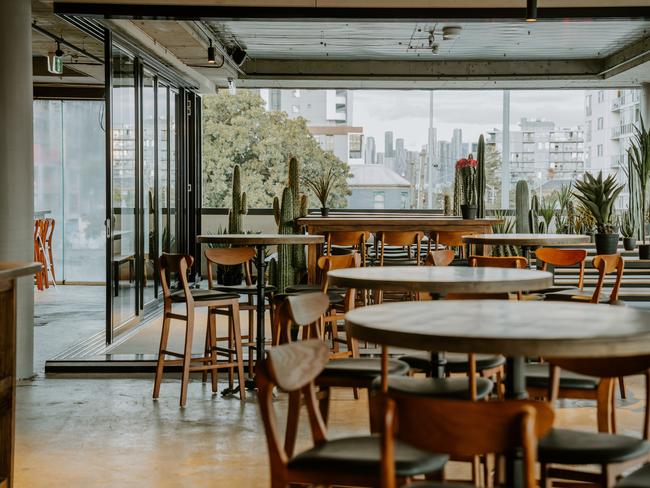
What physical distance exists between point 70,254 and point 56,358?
6.96 m

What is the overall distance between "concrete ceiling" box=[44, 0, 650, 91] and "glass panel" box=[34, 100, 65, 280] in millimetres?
2604

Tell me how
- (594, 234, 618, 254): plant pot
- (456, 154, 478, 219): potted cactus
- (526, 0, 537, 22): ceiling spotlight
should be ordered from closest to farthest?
(526, 0, 537, 22): ceiling spotlight, (594, 234, 618, 254): plant pot, (456, 154, 478, 219): potted cactus

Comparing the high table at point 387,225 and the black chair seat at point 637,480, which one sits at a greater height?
the high table at point 387,225

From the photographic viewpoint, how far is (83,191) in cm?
1342

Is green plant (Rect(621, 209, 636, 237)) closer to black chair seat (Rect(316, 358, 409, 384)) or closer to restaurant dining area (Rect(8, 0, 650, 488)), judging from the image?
restaurant dining area (Rect(8, 0, 650, 488))

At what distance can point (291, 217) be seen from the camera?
7.98 metres

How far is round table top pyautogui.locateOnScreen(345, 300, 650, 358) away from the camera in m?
2.20

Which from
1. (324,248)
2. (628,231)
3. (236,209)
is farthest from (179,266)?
(628,231)

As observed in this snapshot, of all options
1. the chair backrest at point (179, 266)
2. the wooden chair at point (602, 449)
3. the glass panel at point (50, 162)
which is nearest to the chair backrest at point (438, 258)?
the chair backrest at point (179, 266)

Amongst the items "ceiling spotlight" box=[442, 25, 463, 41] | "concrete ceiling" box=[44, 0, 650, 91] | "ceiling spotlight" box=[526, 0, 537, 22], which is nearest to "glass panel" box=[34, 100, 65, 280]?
"concrete ceiling" box=[44, 0, 650, 91]

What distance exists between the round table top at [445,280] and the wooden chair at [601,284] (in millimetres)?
1250

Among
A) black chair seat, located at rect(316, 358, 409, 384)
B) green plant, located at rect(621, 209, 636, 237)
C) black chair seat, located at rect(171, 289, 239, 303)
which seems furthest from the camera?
green plant, located at rect(621, 209, 636, 237)

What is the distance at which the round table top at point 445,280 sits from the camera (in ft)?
11.0

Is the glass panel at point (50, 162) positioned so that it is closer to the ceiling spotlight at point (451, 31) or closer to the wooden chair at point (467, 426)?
the ceiling spotlight at point (451, 31)
